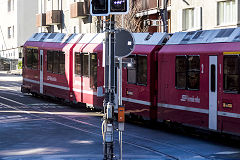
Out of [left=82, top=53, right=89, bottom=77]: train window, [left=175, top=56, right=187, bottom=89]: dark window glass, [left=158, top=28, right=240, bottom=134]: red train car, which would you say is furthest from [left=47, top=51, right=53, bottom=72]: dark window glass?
[left=175, top=56, right=187, bottom=89]: dark window glass

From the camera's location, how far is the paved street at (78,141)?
14633 millimetres

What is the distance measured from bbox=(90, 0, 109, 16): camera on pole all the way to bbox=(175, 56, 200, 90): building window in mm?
5651

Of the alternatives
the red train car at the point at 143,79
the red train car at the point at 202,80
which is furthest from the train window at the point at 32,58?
the red train car at the point at 202,80

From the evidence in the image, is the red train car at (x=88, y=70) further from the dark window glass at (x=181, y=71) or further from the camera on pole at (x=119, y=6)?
the camera on pole at (x=119, y=6)

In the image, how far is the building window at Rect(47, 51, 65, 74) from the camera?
28062mm

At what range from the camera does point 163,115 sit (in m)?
19.4

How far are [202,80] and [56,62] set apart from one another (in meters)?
12.6

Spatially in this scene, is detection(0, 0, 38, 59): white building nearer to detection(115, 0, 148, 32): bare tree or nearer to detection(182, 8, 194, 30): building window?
detection(115, 0, 148, 32): bare tree

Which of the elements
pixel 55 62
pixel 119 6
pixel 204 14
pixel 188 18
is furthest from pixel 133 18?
pixel 119 6

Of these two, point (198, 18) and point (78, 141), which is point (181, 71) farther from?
point (198, 18)

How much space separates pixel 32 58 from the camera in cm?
3212

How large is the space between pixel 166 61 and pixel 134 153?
512 centimetres

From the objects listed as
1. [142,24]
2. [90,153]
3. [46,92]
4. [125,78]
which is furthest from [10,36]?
[90,153]

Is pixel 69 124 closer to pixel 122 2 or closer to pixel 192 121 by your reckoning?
pixel 192 121
